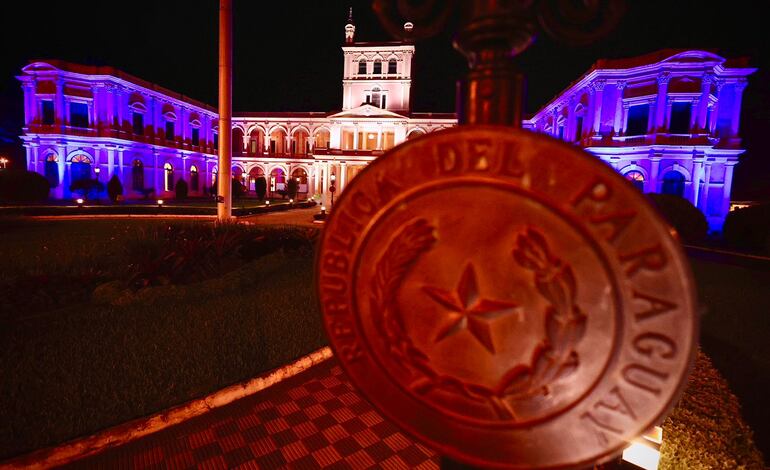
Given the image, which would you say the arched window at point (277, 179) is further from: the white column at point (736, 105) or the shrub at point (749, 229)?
the shrub at point (749, 229)

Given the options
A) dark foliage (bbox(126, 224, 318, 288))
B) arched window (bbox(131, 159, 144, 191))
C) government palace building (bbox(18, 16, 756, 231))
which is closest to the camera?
dark foliage (bbox(126, 224, 318, 288))

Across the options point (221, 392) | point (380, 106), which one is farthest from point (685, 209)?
point (380, 106)

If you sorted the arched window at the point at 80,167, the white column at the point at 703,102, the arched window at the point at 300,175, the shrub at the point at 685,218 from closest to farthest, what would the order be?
the shrub at the point at 685,218, the white column at the point at 703,102, the arched window at the point at 80,167, the arched window at the point at 300,175

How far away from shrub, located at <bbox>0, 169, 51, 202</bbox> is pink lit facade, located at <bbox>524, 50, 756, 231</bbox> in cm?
2891

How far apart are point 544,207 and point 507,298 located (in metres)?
0.23

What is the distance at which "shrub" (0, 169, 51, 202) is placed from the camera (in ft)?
76.5

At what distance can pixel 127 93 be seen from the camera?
35688 millimetres

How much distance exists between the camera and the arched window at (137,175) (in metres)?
37.0

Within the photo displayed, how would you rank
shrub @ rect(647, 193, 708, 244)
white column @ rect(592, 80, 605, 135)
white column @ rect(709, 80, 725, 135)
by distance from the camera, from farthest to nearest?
white column @ rect(592, 80, 605, 135) < white column @ rect(709, 80, 725, 135) < shrub @ rect(647, 193, 708, 244)

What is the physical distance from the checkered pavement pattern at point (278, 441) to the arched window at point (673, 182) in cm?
2746

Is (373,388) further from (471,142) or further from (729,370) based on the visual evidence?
(729,370)

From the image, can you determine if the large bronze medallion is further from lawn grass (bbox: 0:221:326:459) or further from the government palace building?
the government palace building

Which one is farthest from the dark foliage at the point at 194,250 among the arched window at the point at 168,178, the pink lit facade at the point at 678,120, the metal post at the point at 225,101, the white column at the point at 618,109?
the arched window at the point at 168,178

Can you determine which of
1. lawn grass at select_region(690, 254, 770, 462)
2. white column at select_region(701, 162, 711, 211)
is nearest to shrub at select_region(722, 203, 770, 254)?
lawn grass at select_region(690, 254, 770, 462)
